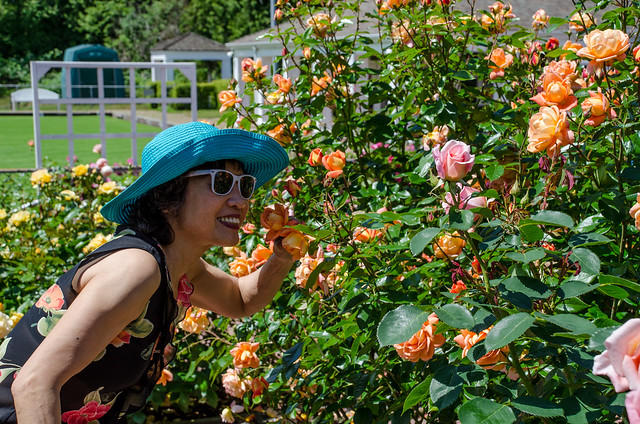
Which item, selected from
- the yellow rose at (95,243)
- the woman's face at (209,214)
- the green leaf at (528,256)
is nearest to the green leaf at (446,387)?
the green leaf at (528,256)

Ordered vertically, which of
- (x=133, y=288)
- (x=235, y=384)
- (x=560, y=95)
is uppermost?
(x=560, y=95)

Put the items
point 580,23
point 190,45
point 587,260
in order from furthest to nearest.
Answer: point 190,45, point 580,23, point 587,260

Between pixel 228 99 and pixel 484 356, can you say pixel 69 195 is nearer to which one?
pixel 228 99

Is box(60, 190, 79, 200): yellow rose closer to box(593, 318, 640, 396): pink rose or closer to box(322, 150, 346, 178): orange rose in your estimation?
box(322, 150, 346, 178): orange rose

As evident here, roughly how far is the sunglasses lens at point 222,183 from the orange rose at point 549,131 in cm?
74

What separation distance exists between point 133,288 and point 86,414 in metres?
0.41

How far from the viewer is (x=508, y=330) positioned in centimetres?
104

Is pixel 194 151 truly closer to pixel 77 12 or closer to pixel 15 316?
pixel 15 316

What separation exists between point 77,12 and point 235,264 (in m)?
44.9

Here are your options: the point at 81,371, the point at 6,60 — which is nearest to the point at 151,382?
the point at 81,371

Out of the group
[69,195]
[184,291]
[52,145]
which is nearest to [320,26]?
[184,291]

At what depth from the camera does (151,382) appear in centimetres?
190

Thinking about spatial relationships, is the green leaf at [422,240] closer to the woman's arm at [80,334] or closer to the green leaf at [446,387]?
the green leaf at [446,387]

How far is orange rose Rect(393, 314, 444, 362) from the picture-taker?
1.34 metres
